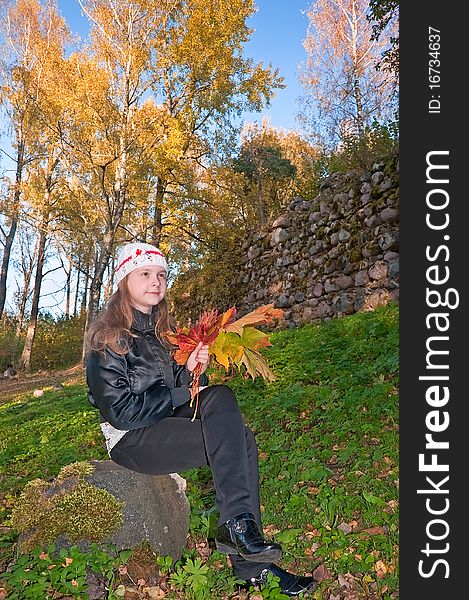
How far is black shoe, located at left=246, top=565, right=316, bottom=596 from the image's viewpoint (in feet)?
8.50

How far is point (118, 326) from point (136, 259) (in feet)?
1.30

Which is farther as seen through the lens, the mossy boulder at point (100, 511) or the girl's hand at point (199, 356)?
the mossy boulder at point (100, 511)

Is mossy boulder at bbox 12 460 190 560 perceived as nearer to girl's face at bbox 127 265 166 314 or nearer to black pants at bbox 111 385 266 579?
black pants at bbox 111 385 266 579

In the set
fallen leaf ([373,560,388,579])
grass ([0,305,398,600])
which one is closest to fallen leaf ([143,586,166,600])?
grass ([0,305,398,600])

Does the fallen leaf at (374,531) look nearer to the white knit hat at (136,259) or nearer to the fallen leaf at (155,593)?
the fallen leaf at (155,593)

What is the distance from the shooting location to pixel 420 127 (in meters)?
3.04

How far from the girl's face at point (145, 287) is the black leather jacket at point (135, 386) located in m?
0.16

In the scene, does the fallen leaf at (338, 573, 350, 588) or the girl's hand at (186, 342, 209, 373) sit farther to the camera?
the fallen leaf at (338, 573, 350, 588)

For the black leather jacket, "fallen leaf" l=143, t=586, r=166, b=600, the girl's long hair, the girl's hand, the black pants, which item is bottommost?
"fallen leaf" l=143, t=586, r=166, b=600

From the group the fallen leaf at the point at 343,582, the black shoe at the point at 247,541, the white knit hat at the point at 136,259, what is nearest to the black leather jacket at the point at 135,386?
the white knit hat at the point at 136,259

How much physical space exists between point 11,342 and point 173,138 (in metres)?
10.7

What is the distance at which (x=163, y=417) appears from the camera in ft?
9.06

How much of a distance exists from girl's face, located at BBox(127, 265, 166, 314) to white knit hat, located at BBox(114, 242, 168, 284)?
1.1 inches

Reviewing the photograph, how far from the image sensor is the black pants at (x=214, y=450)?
250 centimetres
